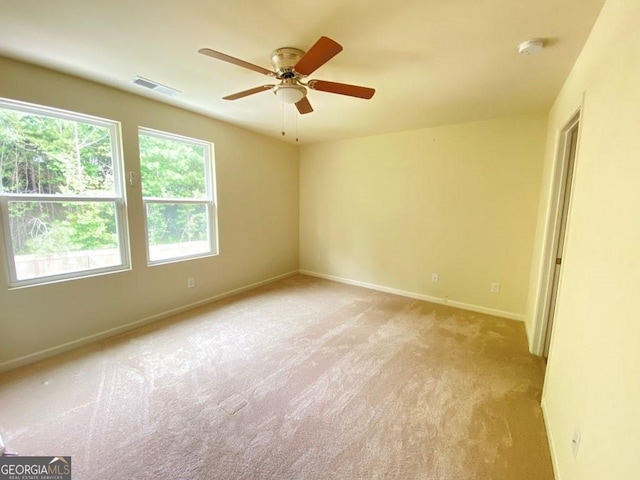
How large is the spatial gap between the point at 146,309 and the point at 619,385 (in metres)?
3.67

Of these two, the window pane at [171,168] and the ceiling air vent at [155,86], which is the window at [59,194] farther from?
the ceiling air vent at [155,86]

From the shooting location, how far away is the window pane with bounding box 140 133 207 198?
3.01m

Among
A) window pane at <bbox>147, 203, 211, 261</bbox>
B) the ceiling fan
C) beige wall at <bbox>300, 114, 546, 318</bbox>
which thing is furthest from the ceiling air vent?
beige wall at <bbox>300, 114, 546, 318</bbox>

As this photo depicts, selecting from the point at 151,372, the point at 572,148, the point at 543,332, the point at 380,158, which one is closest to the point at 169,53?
the point at 151,372

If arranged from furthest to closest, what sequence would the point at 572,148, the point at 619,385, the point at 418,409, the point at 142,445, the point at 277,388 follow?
the point at 572,148 → the point at 277,388 → the point at 418,409 → the point at 142,445 → the point at 619,385

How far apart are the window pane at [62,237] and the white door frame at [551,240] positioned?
4113 millimetres

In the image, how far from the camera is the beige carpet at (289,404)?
148 centimetres

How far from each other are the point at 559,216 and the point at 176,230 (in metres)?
3.96

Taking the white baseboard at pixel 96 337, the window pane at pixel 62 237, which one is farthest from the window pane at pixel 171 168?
the white baseboard at pixel 96 337

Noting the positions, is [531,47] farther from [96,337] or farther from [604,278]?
Answer: [96,337]

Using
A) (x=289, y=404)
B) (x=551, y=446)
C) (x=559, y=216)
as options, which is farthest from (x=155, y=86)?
(x=551, y=446)

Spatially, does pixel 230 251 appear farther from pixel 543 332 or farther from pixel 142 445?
pixel 543 332

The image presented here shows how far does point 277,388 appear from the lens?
81.1 inches

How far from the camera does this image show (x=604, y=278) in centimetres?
112
